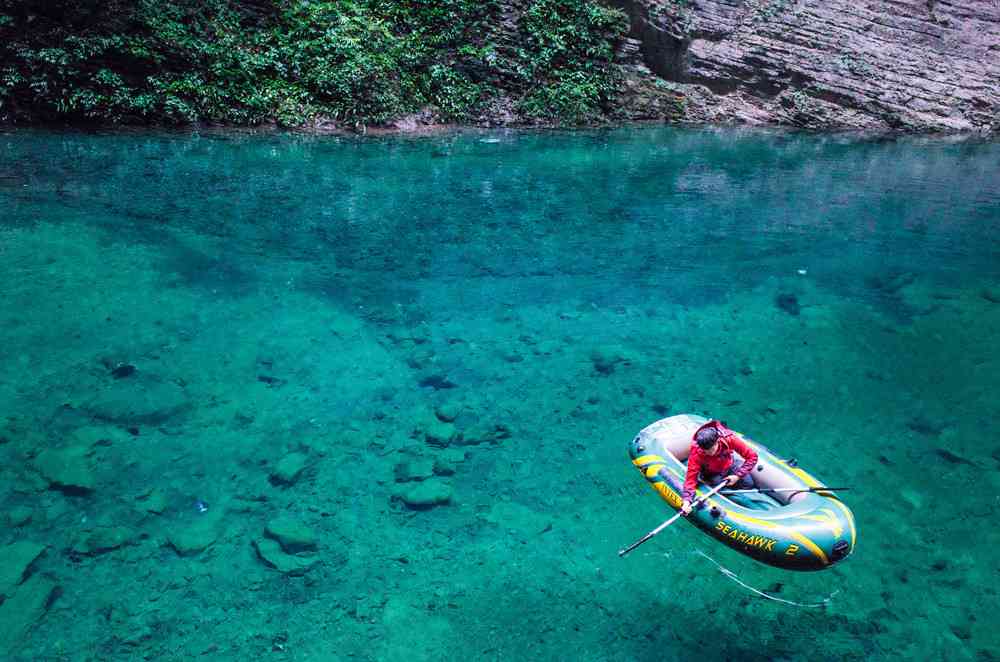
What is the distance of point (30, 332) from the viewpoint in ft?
22.3

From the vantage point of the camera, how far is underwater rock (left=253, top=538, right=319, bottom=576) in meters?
4.42

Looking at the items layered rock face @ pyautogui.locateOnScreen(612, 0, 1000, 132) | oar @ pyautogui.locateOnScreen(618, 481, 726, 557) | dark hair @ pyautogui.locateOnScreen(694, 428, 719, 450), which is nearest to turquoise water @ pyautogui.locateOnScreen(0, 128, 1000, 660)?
oar @ pyautogui.locateOnScreen(618, 481, 726, 557)

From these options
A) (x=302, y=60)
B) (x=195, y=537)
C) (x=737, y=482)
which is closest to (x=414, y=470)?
(x=195, y=537)

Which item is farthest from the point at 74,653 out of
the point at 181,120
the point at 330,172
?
the point at 181,120

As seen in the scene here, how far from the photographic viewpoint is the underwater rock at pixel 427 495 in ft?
16.5

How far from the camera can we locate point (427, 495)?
5.09 m

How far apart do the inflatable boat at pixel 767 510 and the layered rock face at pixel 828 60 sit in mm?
17528

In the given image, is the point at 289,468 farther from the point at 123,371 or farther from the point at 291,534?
the point at 123,371

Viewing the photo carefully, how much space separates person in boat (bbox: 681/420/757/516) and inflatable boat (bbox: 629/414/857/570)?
9 cm

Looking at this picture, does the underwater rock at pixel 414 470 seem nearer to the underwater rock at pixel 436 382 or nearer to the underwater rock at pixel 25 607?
the underwater rock at pixel 436 382

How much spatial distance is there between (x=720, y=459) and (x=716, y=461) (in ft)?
0.11

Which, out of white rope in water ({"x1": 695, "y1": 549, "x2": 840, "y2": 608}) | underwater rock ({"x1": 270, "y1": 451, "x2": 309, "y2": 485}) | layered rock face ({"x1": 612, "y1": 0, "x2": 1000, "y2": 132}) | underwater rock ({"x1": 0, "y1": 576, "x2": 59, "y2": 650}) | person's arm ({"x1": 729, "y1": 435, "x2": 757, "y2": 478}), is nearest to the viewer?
underwater rock ({"x1": 0, "y1": 576, "x2": 59, "y2": 650})

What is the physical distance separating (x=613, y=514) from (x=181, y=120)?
47.3 ft

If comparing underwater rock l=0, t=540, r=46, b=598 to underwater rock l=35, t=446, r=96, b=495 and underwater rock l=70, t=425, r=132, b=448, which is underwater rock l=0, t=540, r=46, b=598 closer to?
underwater rock l=35, t=446, r=96, b=495
